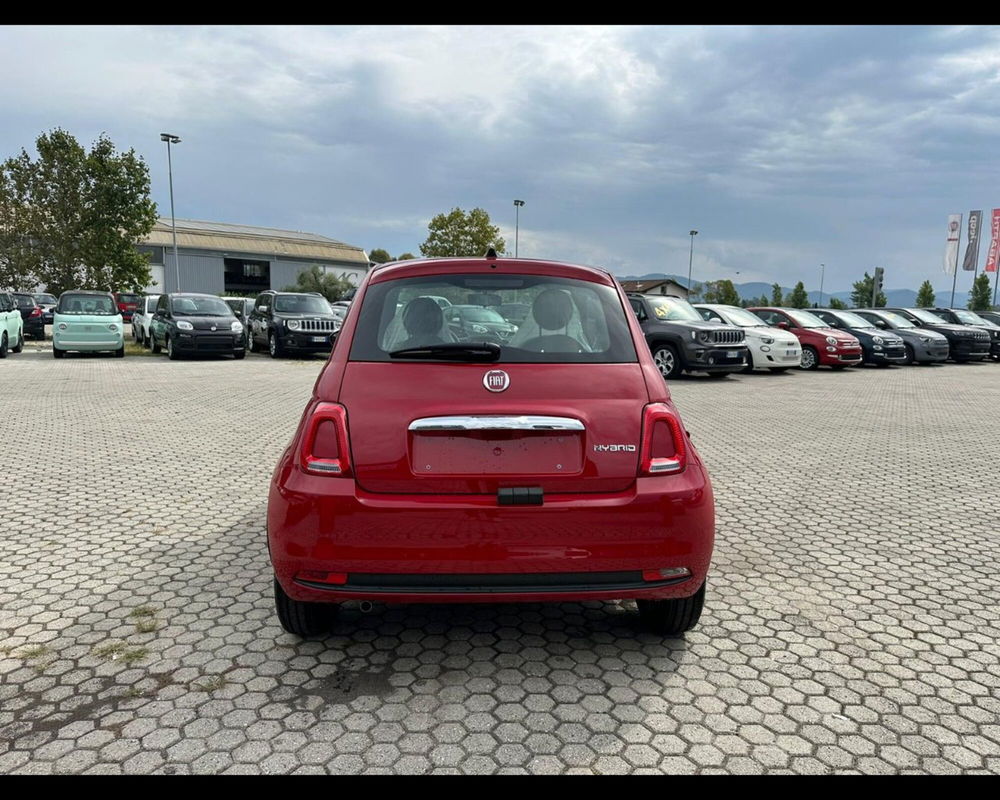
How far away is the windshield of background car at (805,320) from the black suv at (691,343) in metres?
4.72

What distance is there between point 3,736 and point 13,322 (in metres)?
20.7

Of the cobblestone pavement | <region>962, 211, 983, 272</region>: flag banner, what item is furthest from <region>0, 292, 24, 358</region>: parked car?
<region>962, 211, 983, 272</region>: flag banner

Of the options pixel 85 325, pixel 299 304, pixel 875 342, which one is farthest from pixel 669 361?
pixel 85 325

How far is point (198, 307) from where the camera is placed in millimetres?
20031

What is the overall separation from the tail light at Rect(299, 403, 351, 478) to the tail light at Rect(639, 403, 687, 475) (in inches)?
46.9

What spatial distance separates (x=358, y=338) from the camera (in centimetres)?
310

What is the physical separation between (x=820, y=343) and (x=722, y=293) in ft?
320

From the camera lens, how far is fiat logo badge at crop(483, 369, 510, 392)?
2.87m

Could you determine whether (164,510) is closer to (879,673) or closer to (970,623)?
(879,673)

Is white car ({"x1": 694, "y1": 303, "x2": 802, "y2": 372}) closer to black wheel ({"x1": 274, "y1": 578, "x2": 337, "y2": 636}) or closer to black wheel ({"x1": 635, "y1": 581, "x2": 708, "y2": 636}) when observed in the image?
black wheel ({"x1": 635, "y1": 581, "x2": 708, "y2": 636})

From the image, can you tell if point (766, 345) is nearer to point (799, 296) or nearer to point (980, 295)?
point (980, 295)

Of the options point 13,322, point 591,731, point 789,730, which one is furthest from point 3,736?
point 13,322

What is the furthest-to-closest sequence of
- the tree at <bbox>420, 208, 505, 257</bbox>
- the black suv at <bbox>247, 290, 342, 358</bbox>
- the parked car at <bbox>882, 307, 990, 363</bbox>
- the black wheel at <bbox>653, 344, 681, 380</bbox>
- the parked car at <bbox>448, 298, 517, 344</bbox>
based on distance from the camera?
the tree at <bbox>420, 208, 505, 257</bbox>, the parked car at <bbox>882, 307, 990, 363</bbox>, the black suv at <bbox>247, 290, 342, 358</bbox>, the black wheel at <bbox>653, 344, 681, 380</bbox>, the parked car at <bbox>448, 298, 517, 344</bbox>

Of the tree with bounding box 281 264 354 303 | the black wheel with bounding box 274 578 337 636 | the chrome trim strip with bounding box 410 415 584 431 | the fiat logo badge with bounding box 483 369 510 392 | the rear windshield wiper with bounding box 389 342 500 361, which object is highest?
the tree with bounding box 281 264 354 303
